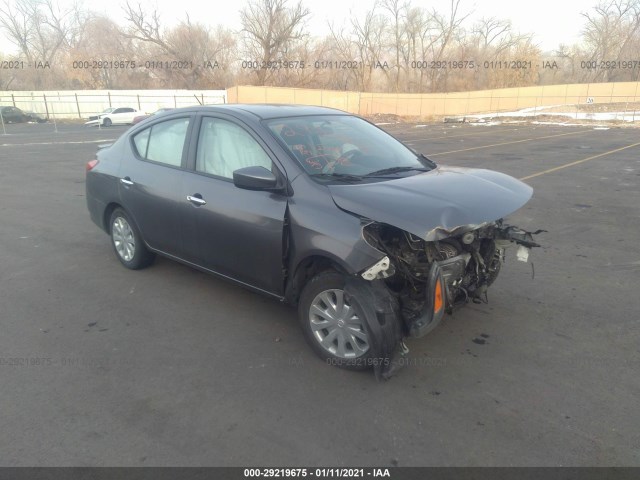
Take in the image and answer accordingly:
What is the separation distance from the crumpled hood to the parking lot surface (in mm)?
1072

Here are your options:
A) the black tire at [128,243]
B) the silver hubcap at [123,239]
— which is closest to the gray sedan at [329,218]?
the black tire at [128,243]

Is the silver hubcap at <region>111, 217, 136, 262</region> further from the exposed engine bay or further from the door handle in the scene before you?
the exposed engine bay

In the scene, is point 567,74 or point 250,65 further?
point 567,74

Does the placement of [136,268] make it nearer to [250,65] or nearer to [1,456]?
[1,456]

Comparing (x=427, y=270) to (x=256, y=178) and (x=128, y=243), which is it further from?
(x=128, y=243)

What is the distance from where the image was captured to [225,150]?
4090 mm

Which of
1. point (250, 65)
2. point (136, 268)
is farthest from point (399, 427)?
point (250, 65)

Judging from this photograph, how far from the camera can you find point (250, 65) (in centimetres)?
5653

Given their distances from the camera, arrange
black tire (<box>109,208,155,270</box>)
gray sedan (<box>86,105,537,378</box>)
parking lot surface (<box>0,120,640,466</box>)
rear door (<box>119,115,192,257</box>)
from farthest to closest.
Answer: black tire (<box>109,208,155,270</box>) < rear door (<box>119,115,192,257</box>) < gray sedan (<box>86,105,537,378</box>) < parking lot surface (<box>0,120,640,466</box>)

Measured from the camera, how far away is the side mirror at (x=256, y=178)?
137 inches

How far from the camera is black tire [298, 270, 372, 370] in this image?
10.7ft

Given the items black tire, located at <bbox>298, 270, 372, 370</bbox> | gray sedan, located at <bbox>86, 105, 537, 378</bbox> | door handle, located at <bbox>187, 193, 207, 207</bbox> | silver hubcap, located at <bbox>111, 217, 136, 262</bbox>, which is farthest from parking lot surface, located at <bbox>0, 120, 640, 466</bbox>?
door handle, located at <bbox>187, 193, 207, 207</bbox>

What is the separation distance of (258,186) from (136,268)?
7.91 feet

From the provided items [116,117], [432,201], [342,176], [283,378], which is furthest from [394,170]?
[116,117]
